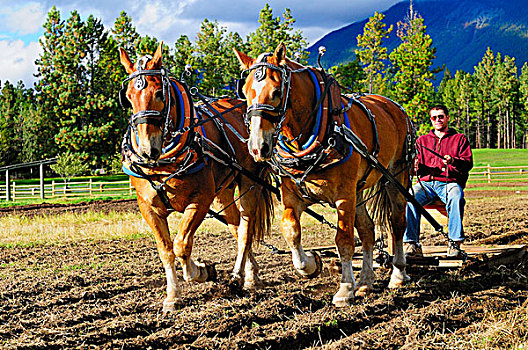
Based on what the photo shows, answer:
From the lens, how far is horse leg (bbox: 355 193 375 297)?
244 inches

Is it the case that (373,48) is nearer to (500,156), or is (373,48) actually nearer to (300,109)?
(500,156)

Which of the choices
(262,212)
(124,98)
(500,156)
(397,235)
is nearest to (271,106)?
(124,98)

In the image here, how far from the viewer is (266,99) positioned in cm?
483

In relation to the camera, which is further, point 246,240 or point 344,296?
point 246,240

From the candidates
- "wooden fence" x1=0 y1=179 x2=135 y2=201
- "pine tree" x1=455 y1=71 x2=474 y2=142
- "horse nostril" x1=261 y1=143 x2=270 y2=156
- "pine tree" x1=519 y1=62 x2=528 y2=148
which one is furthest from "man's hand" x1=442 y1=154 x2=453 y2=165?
"pine tree" x1=455 y1=71 x2=474 y2=142

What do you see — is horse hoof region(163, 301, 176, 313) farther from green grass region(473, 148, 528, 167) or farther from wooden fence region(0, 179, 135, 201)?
green grass region(473, 148, 528, 167)

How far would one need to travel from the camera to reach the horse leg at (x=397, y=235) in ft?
21.3

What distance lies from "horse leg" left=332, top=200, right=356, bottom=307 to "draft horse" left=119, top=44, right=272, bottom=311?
1352 mm

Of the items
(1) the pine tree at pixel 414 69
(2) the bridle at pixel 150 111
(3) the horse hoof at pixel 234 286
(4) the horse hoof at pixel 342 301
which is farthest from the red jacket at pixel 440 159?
(1) the pine tree at pixel 414 69

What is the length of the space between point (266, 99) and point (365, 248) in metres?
2.39

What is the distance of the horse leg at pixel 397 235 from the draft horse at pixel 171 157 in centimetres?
185

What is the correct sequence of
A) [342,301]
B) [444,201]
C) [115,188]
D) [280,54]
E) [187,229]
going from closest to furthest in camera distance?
[280,54]
[342,301]
[187,229]
[444,201]
[115,188]

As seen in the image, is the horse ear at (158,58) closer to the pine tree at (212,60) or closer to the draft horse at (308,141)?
the draft horse at (308,141)

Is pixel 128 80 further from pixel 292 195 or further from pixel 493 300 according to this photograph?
pixel 493 300
